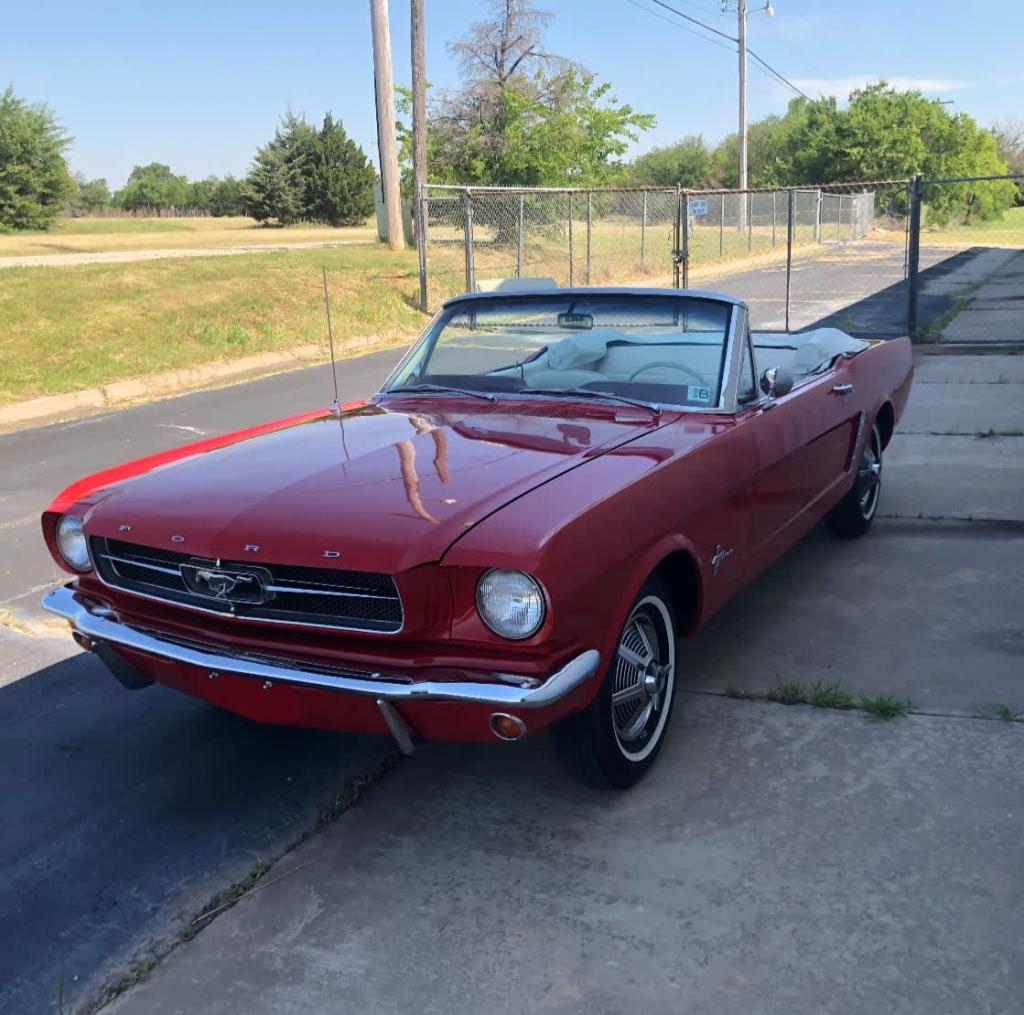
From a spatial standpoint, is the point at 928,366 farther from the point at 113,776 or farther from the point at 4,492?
the point at 113,776

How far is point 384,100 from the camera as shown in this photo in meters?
19.9

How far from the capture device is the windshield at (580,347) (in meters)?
4.09

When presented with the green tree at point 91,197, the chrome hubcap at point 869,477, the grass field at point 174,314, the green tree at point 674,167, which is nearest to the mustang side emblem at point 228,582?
the chrome hubcap at point 869,477

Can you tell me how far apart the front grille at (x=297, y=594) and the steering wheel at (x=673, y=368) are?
1.77 m

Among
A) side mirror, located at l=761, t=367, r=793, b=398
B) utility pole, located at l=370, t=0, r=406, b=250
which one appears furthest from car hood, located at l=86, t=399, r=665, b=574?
utility pole, located at l=370, t=0, r=406, b=250

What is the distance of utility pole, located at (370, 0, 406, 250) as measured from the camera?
19.3 m

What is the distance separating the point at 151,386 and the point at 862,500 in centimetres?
892

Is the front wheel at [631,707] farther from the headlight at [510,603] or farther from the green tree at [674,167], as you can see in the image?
the green tree at [674,167]

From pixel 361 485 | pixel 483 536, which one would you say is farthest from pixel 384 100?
pixel 483 536

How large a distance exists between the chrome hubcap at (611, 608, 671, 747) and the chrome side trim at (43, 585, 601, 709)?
0.42 meters

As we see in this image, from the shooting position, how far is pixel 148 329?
13.8m

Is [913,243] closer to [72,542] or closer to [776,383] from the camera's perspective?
[776,383]

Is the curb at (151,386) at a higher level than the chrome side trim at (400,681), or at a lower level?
lower

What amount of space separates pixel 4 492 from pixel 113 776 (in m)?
4.65
